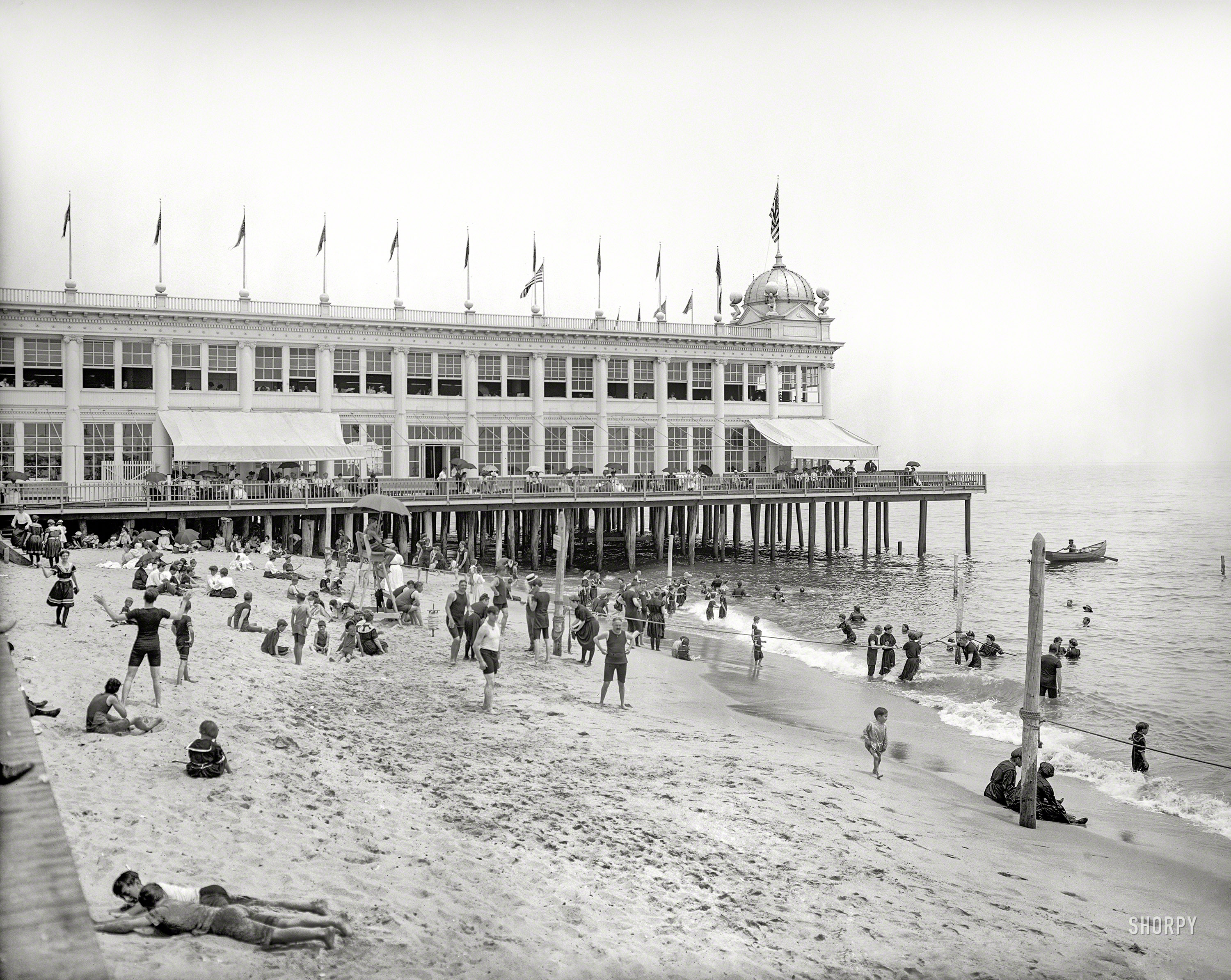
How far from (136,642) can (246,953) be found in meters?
6.45

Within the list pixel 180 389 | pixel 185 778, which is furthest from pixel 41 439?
pixel 185 778

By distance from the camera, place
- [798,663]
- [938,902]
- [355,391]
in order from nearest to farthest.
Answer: [938,902] → [798,663] → [355,391]

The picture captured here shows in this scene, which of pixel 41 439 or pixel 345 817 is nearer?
pixel 345 817

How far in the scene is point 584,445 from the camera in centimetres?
5181

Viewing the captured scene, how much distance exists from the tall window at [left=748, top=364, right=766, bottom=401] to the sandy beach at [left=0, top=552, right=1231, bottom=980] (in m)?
39.8

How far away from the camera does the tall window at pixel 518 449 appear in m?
49.9

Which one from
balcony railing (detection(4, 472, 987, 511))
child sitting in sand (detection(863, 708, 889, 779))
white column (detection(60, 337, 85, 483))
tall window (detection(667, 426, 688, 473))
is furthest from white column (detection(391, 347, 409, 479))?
child sitting in sand (detection(863, 708, 889, 779))

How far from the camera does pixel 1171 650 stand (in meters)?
30.6

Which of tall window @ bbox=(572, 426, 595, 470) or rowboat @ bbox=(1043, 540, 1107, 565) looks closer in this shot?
tall window @ bbox=(572, 426, 595, 470)

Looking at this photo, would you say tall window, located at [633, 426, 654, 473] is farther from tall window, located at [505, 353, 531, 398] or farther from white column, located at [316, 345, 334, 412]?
white column, located at [316, 345, 334, 412]

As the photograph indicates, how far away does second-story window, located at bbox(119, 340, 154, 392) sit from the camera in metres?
42.3

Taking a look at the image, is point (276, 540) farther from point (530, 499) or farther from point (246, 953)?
point (246, 953)

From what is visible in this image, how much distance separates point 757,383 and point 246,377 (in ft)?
89.8

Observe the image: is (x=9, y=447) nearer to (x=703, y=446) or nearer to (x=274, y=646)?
(x=274, y=646)
